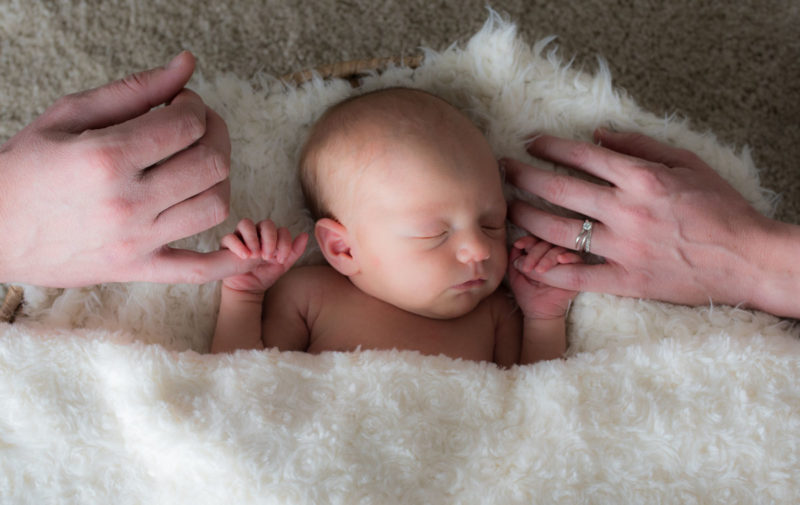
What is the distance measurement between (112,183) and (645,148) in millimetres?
885

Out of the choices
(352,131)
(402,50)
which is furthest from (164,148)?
(402,50)

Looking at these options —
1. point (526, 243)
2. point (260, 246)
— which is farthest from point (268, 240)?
point (526, 243)

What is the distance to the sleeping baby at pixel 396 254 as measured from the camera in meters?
1.18

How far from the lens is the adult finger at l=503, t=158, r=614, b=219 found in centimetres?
122

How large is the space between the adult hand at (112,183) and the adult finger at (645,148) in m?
0.67

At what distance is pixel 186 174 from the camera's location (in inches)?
39.7

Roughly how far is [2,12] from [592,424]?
1.60 m

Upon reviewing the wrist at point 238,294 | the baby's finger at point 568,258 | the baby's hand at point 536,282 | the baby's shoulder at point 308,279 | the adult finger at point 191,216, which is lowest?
the baby's shoulder at point 308,279

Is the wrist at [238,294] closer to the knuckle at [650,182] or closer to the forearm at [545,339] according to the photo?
the forearm at [545,339]

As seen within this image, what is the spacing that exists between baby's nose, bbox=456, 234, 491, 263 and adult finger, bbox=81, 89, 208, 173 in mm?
450

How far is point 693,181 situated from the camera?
1.21 metres

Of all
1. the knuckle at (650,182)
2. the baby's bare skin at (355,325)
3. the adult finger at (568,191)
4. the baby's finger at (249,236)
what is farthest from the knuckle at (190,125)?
the knuckle at (650,182)

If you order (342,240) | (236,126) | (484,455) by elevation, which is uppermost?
(236,126)

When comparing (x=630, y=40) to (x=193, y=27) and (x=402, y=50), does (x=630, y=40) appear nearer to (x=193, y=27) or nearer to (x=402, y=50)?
(x=402, y=50)
